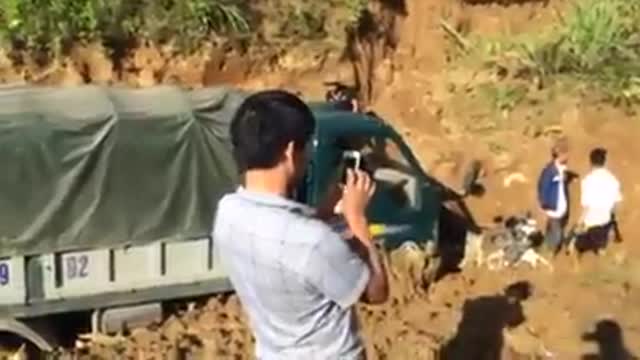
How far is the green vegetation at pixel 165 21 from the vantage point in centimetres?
1675

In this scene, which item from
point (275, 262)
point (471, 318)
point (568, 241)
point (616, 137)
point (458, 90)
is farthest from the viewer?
point (458, 90)

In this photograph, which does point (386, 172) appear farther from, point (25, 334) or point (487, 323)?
A: point (25, 334)

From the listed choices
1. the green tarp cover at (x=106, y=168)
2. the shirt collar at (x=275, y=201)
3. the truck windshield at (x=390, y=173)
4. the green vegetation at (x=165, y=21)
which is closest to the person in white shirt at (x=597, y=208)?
the truck windshield at (x=390, y=173)

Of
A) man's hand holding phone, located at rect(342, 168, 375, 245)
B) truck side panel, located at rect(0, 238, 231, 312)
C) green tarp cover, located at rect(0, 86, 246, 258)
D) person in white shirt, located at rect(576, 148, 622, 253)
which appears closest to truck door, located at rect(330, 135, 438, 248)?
green tarp cover, located at rect(0, 86, 246, 258)

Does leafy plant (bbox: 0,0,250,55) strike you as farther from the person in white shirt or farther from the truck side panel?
the truck side panel

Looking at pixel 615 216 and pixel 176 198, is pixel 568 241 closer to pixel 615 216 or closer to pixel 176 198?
pixel 615 216

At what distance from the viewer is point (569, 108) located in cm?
1856

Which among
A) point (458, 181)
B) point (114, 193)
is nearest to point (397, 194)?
point (114, 193)

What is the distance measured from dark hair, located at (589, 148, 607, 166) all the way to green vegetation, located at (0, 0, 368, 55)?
359cm

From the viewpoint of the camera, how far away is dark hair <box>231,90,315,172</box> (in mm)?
4195

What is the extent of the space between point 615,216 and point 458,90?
3.72 metres

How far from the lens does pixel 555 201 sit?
15.2m

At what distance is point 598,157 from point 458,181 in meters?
1.74

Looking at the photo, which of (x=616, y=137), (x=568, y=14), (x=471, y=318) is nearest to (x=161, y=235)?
(x=471, y=318)
